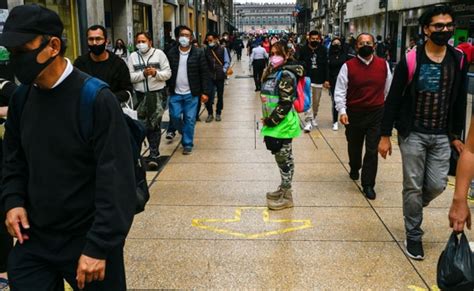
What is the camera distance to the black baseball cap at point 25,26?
205cm

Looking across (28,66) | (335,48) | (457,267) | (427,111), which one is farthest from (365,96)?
(335,48)

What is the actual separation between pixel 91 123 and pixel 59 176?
0.88 feet

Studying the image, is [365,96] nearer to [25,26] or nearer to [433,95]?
[433,95]

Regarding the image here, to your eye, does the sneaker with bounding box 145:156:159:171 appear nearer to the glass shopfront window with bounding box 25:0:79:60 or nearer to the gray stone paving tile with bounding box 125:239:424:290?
the gray stone paving tile with bounding box 125:239:424:290

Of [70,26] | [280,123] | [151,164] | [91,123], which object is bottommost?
[151,164]

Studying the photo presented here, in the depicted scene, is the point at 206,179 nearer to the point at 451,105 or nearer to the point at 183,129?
the point at 183,129

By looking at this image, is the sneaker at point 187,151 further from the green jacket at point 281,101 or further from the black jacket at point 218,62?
the black jacket at point 218,62

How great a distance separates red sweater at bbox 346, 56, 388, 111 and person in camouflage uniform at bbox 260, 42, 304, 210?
1019mm

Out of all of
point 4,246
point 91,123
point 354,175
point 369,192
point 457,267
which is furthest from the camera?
point 354,175

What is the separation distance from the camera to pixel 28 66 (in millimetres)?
2072

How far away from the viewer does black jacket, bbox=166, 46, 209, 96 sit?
25.6ft

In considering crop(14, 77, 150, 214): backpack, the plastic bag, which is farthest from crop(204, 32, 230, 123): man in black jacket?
the plastic bag

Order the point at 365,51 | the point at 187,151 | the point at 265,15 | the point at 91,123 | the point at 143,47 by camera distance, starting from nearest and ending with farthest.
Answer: the point at 91,123 → the point at 365,51 → the point at 143,47 → the point at 187,151 → the point at 265,15

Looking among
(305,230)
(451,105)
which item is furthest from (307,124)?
(451,105)
